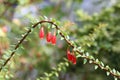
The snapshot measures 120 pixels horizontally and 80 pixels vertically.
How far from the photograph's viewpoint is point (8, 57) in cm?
135

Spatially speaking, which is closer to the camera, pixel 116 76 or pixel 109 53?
pixel 116 76

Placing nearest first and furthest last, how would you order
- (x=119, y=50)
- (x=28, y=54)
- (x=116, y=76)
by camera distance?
(x=116, y=76) → (x=119, y=50) → (x=28, y=54)

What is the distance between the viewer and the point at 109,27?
8.67 ft

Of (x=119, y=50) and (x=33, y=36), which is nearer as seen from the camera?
(x=119, y=50)

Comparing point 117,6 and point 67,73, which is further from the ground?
point 117,6

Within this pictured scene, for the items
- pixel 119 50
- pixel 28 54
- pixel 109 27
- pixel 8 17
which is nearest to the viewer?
pixel 119 50

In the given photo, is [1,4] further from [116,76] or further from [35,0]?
[116,76]

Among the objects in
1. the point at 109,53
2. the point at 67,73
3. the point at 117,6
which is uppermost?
the point at 117,6

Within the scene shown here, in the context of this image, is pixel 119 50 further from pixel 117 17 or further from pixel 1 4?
pixel 1 4

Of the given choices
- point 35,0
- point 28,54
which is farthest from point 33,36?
point 35,0

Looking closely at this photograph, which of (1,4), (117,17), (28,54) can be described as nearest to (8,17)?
(1,4)

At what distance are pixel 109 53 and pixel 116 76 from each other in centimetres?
128

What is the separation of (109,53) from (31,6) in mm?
1430

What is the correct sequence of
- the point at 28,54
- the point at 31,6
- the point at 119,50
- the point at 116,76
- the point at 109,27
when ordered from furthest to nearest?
the point at 31,6 < the point at 28,54 < the point at 109,27 < the point at 119,50 < the point at 116,76
